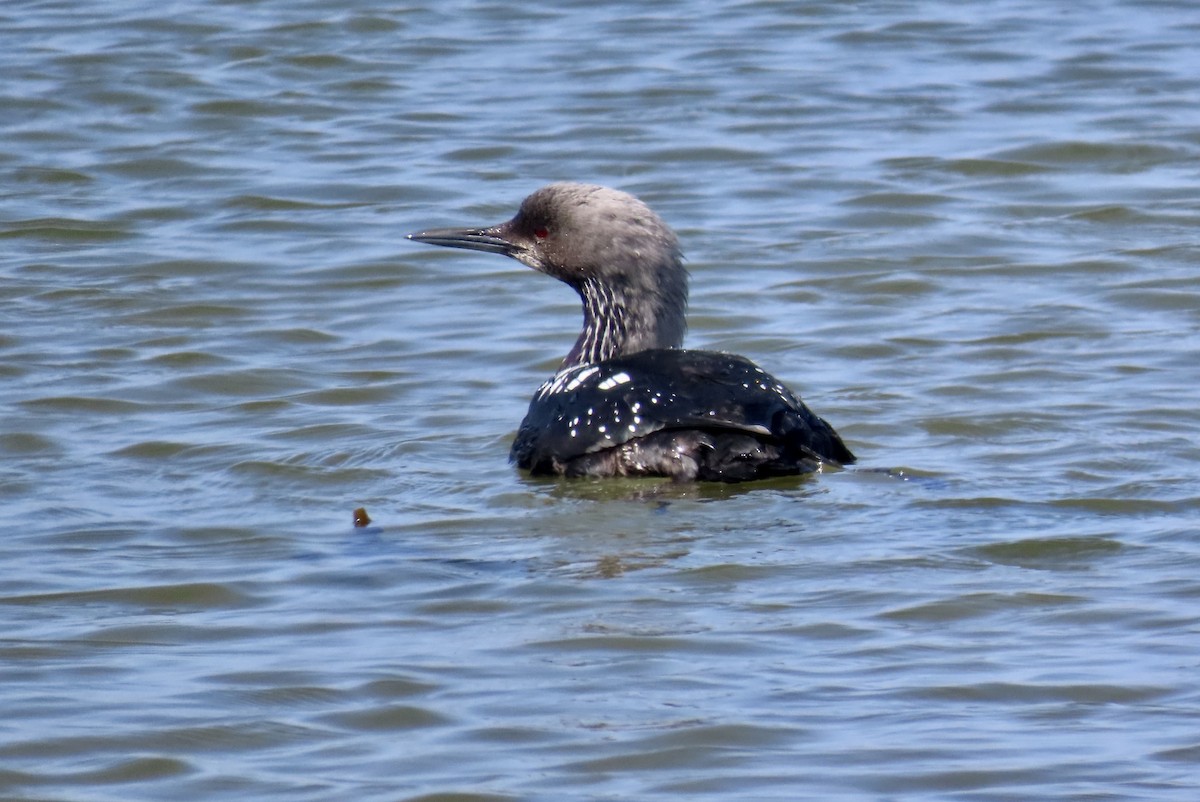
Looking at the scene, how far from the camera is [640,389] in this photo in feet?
23.1

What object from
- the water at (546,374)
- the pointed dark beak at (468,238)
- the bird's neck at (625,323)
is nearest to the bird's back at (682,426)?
the water at (546,374)

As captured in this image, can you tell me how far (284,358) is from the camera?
29.9ft

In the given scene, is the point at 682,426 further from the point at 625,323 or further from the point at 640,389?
the point at 625,323

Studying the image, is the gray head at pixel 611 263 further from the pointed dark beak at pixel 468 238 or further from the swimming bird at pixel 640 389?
the pointed dark beak at pixel 468 238

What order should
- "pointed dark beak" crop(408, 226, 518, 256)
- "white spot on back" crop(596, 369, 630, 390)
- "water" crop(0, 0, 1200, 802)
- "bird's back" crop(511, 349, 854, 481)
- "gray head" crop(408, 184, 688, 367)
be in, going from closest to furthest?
"water" crop(0, 0, 1200, 802), "bird's back" crop(511, 349, 854, 481), "white spot on back" crop(596, 369, 630, 390), "gray head" crop(408, 184, 688, 367), "pointed dark beak" crop(408, 226, 518, 256)

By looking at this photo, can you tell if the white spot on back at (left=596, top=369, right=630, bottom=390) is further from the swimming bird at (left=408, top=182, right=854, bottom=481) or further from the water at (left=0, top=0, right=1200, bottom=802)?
the water at (left=0, top=0, right=1200, bottom=802)

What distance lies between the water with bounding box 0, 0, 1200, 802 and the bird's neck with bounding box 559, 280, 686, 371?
0.53 meters

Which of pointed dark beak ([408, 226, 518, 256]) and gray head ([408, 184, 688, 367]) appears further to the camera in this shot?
pointed dark beak ([408, 226, 518, 256])

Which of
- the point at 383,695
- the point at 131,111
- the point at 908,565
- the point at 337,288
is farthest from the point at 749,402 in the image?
the point at 131,111

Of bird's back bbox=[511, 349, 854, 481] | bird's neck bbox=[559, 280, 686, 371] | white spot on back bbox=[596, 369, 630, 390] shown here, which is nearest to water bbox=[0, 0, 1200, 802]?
bird's back bbox=[511, 349, 854, 481]

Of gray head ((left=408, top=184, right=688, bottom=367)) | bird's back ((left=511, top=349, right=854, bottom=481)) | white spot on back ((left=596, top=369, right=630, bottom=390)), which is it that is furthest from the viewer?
gray head ((left=408, top=184, right=688, bottom=367))

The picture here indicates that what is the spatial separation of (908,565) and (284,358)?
374 cm

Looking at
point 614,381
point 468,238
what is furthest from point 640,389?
point 468,238

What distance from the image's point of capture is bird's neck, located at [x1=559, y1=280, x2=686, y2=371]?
777 cm
